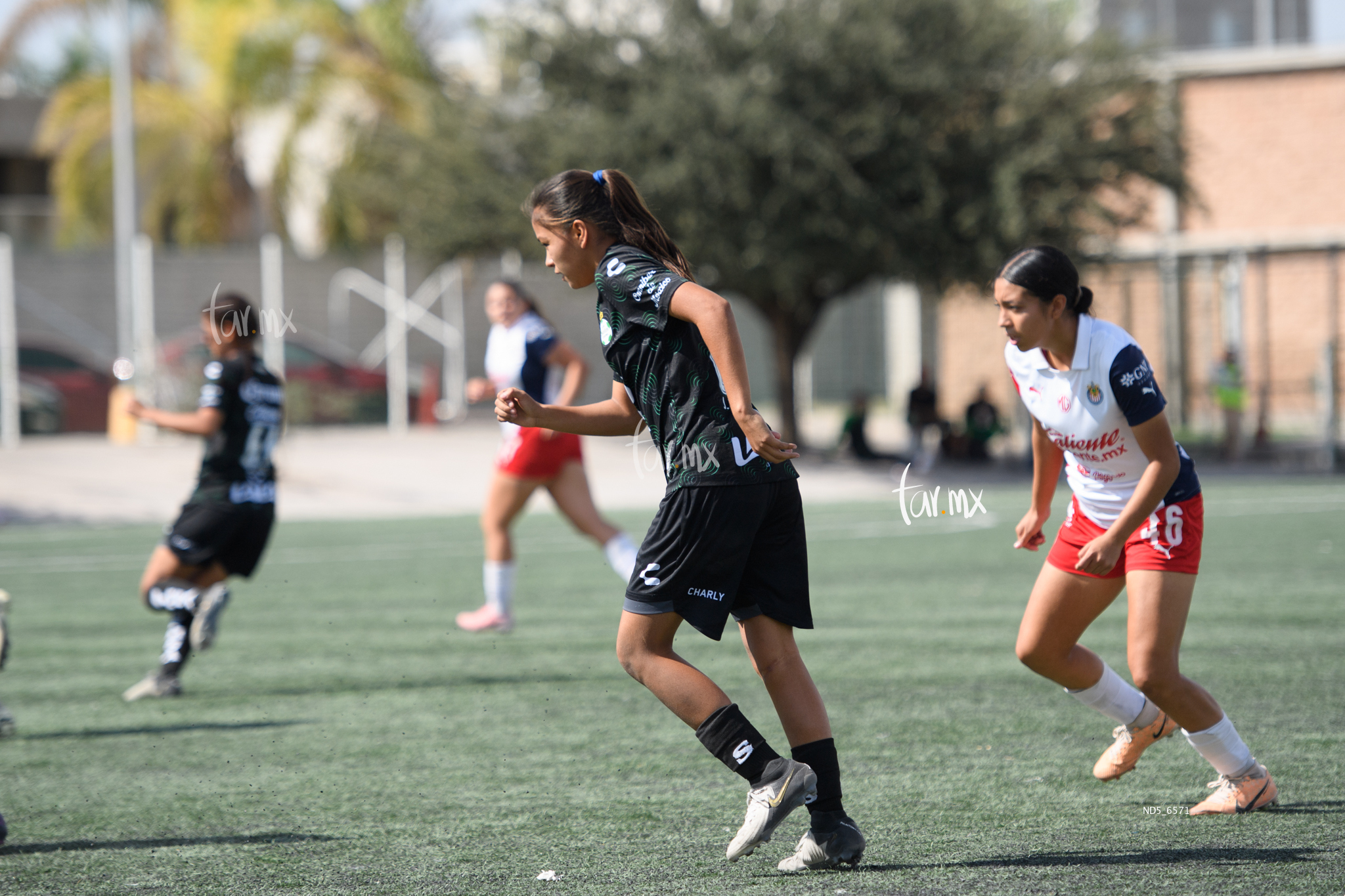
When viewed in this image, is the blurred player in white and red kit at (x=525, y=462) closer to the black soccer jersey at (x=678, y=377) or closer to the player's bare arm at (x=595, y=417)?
the player's bare arm at (x=595, y=417)

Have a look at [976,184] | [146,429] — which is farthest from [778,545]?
[146,429]

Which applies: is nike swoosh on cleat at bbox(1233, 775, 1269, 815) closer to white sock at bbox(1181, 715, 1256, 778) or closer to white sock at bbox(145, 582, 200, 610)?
white sock at bbox(1181, 715, 1256, 778)

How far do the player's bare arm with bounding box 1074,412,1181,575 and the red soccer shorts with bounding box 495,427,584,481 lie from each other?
4830mm

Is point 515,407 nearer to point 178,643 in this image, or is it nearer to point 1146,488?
point 1146,488

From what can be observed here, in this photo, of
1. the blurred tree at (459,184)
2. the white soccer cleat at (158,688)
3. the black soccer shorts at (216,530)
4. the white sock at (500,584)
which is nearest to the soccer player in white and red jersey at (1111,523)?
the black soccer shorts at (216,530)

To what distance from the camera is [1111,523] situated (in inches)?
178

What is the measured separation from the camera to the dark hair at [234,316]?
685cm

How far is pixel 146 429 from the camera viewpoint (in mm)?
22766

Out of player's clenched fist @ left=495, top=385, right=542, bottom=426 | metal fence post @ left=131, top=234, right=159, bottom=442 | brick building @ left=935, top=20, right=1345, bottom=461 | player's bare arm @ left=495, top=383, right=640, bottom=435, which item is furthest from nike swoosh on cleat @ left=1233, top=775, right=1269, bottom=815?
brick building @ left=935, top=20, right=1345, bottom=461

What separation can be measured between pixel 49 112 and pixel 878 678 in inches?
1095

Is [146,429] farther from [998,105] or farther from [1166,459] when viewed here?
[1166,459]

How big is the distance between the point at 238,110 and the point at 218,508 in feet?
77.4

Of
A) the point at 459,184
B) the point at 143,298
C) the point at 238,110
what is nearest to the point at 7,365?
the point at 143,298

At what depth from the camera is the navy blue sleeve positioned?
166 inches
